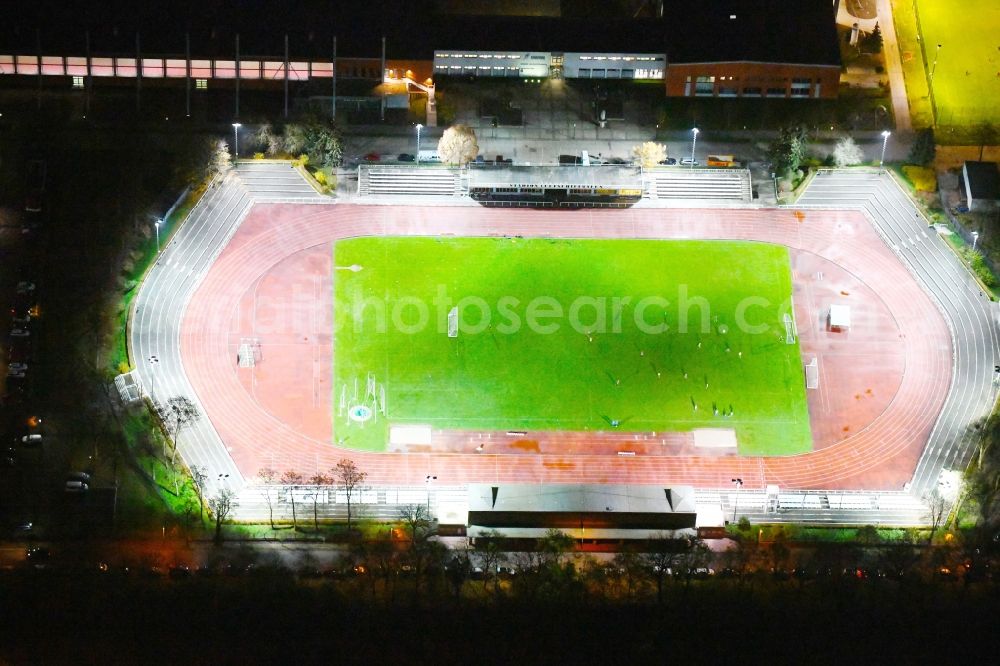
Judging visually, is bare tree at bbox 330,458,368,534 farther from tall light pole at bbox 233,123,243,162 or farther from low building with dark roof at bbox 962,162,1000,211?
low building with dark roof at bbox 962,162,1000,211

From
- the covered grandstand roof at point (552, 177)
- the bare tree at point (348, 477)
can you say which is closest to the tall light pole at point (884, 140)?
the covered grandstand roof at point (552, 177)

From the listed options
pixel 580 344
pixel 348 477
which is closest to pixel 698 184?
pixel 580 344

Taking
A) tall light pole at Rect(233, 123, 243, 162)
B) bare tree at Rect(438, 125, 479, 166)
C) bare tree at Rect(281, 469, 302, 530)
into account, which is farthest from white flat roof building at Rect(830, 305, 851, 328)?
tall light pole at Rect(233, 123, 243, 162)

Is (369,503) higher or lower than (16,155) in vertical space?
lower

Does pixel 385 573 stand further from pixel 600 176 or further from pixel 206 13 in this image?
pixel 206 13

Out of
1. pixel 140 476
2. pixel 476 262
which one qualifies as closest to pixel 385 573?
pixel 140 476

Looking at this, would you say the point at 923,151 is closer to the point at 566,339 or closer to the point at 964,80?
the point at 964,80

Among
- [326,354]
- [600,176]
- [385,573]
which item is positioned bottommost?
[385,573]
